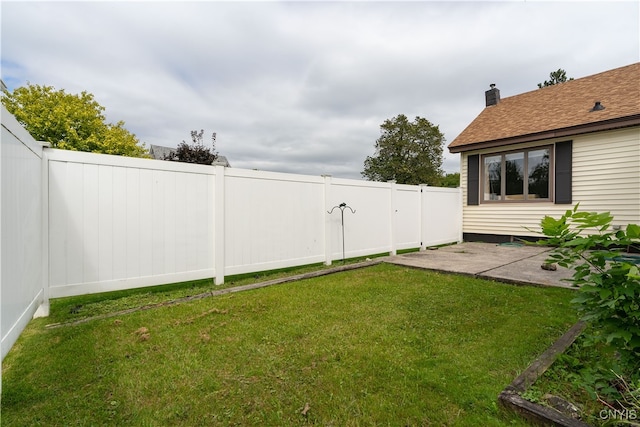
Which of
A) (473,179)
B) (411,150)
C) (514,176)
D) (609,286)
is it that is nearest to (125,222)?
(609,286)

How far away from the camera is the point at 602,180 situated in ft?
21.9

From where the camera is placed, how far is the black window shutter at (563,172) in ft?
23.4

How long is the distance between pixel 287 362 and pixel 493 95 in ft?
38.8

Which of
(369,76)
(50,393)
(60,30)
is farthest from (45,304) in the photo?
(369,76)

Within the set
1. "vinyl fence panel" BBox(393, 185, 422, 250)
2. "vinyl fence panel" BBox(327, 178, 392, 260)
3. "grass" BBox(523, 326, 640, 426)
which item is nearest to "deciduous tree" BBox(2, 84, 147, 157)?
"vinyl fence panel" BBox(327, 178, 392, 260)

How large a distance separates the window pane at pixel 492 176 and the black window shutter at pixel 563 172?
1.37 meters

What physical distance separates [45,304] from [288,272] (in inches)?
120

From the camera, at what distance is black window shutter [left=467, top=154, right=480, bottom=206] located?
873 centimetres

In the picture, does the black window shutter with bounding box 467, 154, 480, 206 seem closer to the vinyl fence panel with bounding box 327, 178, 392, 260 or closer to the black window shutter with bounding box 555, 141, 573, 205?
the black window shutter with bounding box 555, 141, 573, 205

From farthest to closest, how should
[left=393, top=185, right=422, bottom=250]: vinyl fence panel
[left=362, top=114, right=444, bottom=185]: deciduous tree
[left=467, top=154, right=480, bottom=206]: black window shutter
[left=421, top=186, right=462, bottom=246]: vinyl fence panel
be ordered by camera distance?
[left=362, top=114, right=444, bottom=185]: deciduous tree → [left=467, top=154, right=480, bottom=206]: black window shutter → [left=421, top=186, right=462, bottom=246]: vinyl fence panel → [left=393, top=185, right=422, bottom=250]: vinyl fence panel

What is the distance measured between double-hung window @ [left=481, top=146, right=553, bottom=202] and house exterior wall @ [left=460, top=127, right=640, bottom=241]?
233mm

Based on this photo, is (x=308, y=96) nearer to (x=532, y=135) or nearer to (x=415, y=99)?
Answer: (x=415, y=99)

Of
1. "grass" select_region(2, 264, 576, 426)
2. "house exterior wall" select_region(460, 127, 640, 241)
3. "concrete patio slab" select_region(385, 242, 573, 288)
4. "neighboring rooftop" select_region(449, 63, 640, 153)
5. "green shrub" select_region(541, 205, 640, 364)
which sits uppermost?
"neighboring rooftop" select_region(449, 63, 640, 153)

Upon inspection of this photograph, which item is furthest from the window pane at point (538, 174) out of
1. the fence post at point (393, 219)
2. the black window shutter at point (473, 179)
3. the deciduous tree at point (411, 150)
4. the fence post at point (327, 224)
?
the deciduous tree at point (411, 150)
